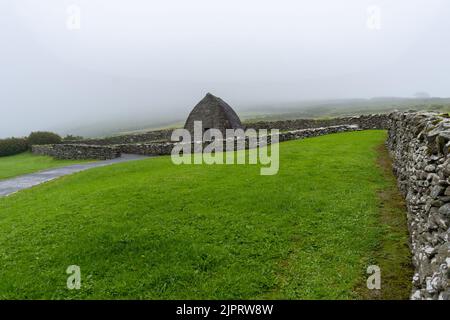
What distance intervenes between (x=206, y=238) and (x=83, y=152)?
26.1 m

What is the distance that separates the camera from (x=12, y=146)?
4112 cm

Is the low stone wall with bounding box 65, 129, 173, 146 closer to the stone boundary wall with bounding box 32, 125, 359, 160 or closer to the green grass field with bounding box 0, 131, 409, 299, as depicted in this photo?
the stone boundary wall with bounding box 32, 125, 359, 160

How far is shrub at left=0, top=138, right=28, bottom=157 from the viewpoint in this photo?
133 feet

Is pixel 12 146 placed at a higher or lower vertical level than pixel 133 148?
higher

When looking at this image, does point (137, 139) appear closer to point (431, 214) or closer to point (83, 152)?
point (83, 152)

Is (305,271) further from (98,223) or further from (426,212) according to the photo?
(98,223)

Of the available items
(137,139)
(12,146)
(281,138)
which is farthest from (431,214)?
(12,146)

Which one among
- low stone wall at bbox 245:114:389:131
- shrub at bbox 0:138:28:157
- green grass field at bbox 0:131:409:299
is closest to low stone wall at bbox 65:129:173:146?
shrub at bbox 0:138:28:157

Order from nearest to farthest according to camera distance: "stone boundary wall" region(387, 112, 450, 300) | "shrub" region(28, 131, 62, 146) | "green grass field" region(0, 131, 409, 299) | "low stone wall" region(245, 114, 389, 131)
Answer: "stone boundary wall" region(387, 112, 450, 300), "green grass field" region(0, 131, 409, 299), "low stone wall" region(245, 114, 389, 131), "shrub" region(28, 131, 62, 146)

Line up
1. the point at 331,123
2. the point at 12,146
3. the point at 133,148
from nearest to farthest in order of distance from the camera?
the point at 133,148 < the point at 331,123 < the point at 12,146

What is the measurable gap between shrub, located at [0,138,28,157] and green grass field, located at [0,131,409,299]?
31.3 metres

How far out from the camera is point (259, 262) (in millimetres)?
7859

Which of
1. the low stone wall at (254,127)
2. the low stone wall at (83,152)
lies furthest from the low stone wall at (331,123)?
the low stone wall at (83,152)
